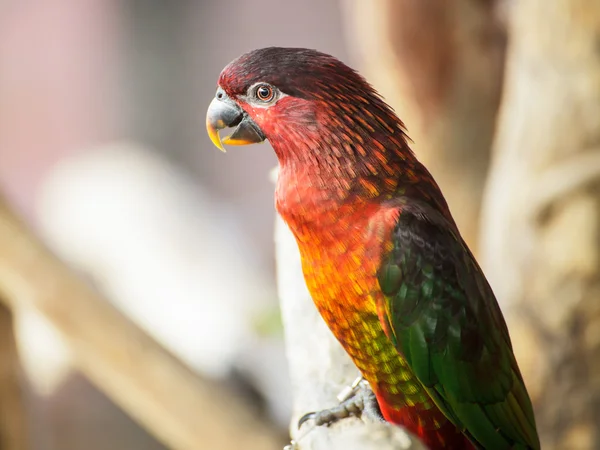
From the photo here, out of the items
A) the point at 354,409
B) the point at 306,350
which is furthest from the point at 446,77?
the point at 354,409

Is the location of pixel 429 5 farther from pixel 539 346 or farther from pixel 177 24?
pixel 177 24

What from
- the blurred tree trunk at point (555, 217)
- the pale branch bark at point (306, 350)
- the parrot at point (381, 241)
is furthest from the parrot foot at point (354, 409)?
the blurred tree trunk at point (555, 217)

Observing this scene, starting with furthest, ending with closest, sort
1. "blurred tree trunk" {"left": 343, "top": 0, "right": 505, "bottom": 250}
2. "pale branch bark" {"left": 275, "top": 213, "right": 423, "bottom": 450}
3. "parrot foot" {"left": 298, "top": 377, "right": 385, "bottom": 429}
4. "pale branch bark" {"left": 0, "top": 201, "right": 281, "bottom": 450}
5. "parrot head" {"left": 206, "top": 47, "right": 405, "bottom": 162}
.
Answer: "blurred tree trunk" {"left": 343, "top": 0, "right": 505, "bottom": 250} < "pale branch bark" {"left": 0, "top": 201, "right": 281, "bottom": 450} < "pale branch bark" {"left": 275, "top": 213, "right": 423, "bottom": 450} < "parrot foot" {"left": 298, "top": 377, "right": 385, "bottom": 429} < "parrot head" {"left": 206, "top": 47, "right": 405, "bottom": 162}

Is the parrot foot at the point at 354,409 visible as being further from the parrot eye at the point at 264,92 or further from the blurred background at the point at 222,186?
the blurred background at the point at 222,186

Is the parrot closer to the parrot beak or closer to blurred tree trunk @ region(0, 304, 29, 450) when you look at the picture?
the parrot beak

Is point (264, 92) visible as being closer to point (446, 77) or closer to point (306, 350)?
point (306, 350)

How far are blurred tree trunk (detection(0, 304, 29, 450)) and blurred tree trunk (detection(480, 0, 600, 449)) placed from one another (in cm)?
111

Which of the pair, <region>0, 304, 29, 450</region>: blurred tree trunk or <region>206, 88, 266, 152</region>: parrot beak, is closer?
<region>206, 88, 266, 152</region>: parrot beak

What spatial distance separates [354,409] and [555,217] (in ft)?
2.35

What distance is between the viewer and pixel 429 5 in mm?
1781

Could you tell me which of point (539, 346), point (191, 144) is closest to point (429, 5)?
point (539, 346)

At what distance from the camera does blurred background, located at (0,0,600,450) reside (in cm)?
147

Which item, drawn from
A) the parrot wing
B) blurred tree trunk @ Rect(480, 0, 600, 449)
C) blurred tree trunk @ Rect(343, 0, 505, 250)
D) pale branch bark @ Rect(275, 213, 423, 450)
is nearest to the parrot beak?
the parrot wing

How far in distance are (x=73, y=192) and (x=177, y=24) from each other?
118cm
